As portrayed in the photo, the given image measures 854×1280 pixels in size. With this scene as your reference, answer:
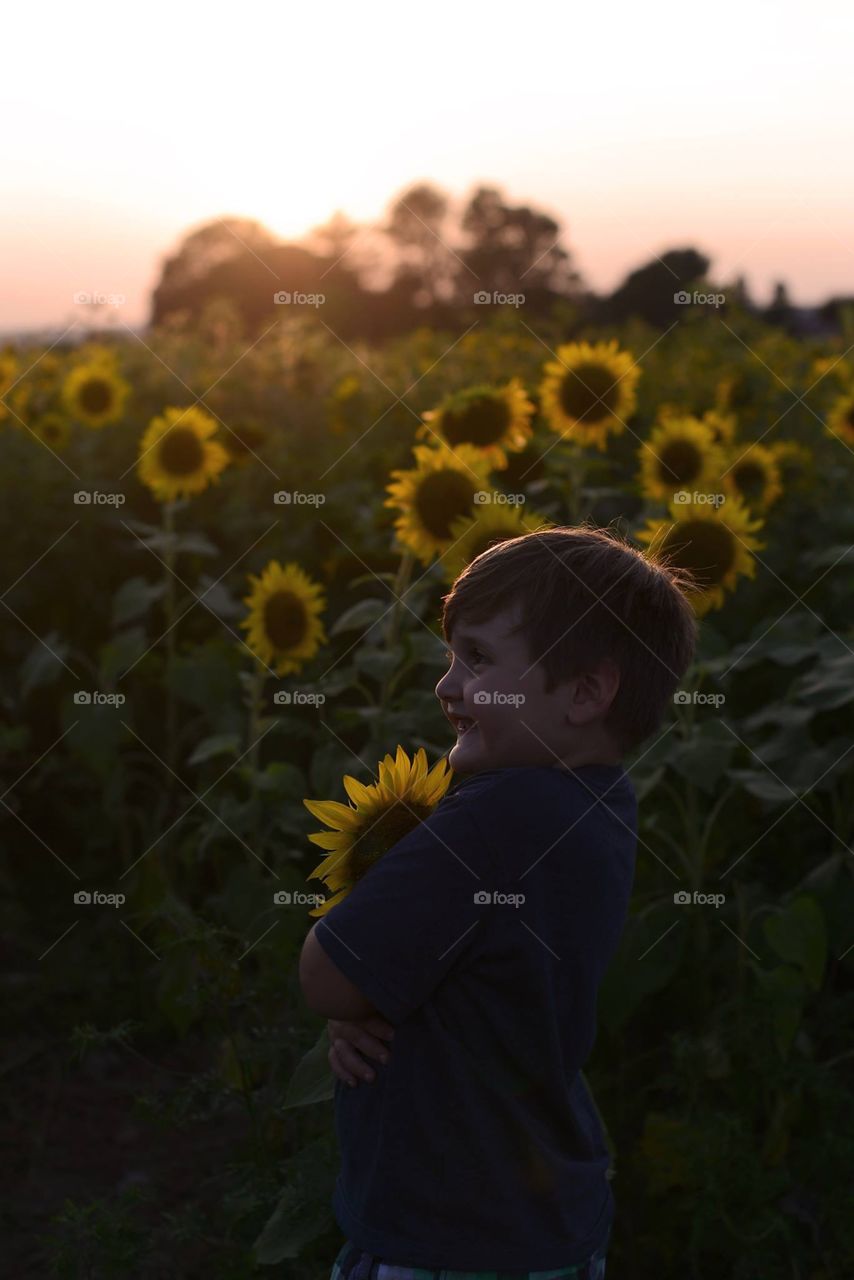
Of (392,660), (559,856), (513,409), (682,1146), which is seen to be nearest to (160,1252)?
(682,1146)

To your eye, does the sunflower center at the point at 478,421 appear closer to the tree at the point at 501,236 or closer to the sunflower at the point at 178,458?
the sunflower at the point at 178,458

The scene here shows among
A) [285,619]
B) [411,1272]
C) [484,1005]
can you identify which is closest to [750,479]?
[285,619]

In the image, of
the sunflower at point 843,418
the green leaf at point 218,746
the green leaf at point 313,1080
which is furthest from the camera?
the sunflower at point 843,418

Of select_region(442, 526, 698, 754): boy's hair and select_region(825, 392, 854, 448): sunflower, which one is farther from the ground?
select_region(825, 392, 854, 448): sunflower

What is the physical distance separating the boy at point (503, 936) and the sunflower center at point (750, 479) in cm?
237

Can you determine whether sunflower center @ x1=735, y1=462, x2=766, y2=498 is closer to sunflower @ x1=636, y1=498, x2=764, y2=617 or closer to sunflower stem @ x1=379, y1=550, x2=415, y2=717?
sunflower @ x1=636, y1=498, x2=764, y2=617

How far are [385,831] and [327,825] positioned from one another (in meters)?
0.89

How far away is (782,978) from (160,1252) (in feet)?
3.97

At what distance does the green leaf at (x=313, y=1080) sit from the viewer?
190cm

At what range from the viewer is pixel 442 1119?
5.21 feet

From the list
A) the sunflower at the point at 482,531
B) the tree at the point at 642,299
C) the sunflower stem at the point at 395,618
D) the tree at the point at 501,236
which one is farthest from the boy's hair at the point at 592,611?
the tree at the point at 501,236

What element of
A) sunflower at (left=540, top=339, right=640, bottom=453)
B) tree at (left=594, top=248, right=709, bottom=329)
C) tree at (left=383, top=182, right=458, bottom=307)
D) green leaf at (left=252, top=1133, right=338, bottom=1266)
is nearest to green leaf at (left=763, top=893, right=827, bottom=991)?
green leaf at (left=252, top=1133, right=338, bottom=1266)

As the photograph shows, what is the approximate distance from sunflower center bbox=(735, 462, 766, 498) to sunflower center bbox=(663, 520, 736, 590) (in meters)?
0.96

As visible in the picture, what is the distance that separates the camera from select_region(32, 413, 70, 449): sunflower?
540 centimetres
